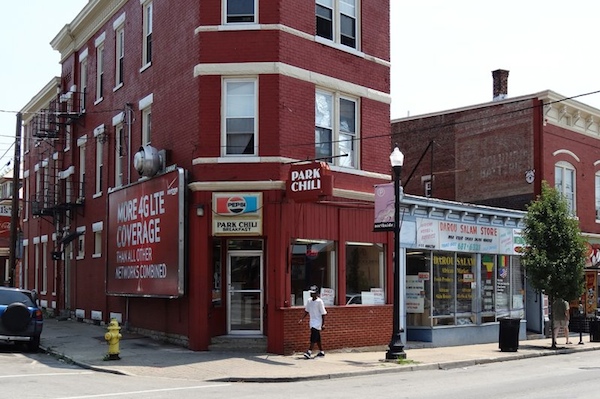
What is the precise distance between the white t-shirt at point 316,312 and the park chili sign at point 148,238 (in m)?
3.45

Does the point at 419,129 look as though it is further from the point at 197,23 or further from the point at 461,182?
the point at 197,23

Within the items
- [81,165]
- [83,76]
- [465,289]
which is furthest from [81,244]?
[465,289]

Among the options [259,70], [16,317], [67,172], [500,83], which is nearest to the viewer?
[16,317]

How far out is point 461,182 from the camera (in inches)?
1281

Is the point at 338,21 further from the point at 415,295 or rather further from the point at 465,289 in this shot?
the point at 465,289

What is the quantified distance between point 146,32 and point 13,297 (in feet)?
30.0

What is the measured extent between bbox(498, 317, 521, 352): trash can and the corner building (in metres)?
3.60

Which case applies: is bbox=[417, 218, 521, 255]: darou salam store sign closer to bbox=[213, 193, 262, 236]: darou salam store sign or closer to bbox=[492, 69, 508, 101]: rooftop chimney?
bbox=[213, 193, 262, 236]: darou salam store sign

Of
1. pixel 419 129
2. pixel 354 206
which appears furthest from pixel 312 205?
pixel 419 129

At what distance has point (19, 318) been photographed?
1898 cm

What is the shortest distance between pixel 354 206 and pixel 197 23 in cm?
651

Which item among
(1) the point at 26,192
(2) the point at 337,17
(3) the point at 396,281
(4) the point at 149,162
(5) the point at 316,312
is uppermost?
(2) the point at 337,17

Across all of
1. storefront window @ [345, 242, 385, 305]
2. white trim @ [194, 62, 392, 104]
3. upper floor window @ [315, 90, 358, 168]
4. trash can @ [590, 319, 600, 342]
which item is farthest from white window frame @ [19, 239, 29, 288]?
trash can @ [590, 319, 600, 342]

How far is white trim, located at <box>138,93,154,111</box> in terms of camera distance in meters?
22.8
